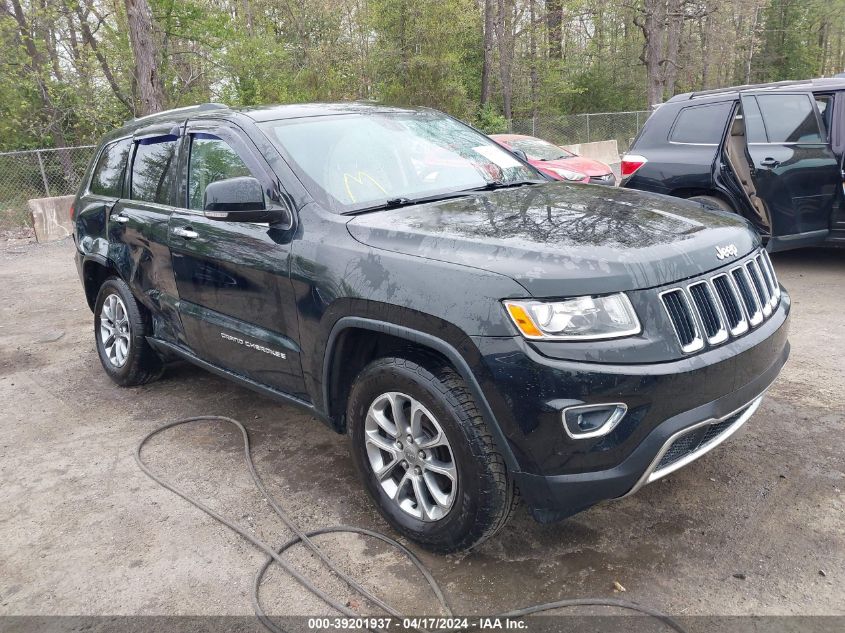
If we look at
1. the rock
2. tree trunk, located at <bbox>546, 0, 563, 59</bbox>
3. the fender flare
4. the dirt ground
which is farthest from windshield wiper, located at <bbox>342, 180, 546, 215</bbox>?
tree trunk, located at <bbox>546, 0, 563, 59</bbox>

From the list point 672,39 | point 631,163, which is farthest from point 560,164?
point 672,39

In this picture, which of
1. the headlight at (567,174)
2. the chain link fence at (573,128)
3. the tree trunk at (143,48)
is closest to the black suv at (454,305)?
the headlight at (567,174)

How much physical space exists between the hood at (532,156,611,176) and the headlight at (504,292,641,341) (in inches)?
365

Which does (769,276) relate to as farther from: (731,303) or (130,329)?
(130,329)

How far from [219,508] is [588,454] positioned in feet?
6.31

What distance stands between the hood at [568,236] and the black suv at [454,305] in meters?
0.01

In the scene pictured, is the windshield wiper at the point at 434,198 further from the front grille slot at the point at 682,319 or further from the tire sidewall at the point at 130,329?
the tire sidewall at the point at 130,329

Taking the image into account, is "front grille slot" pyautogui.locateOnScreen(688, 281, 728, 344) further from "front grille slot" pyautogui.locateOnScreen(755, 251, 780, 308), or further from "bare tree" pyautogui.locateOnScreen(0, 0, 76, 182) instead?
"bare tree" pyautogui.locateOnScreen(0, 0, 76, 182)

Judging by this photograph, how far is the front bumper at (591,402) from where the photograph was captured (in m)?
2.42

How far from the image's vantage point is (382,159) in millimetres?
3711

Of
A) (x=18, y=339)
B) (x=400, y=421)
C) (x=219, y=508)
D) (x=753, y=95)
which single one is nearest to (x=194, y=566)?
(x=219, y=508)

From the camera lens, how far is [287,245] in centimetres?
331

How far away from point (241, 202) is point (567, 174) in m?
8.61

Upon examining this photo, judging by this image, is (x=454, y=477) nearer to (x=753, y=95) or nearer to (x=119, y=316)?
(x=119, y=316)
